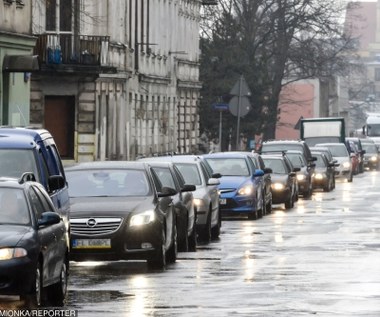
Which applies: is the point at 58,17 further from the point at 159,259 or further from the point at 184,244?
the point at 159,259

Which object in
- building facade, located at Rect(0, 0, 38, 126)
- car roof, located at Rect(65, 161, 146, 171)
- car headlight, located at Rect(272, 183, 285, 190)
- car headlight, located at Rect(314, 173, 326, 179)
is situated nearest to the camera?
car roof, located at Rect(65, 161, 146, 171)

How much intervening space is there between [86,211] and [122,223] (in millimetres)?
533

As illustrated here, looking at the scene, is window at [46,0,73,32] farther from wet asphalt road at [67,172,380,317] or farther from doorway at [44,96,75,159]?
wet asphalt road at [67,172,380,317]

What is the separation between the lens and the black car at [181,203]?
26.8 meters

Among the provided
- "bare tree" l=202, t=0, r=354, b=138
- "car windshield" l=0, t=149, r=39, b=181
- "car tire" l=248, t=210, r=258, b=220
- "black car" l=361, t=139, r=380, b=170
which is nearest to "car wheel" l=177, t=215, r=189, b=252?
"car windshield" l=0, t=149, r=39, b=181

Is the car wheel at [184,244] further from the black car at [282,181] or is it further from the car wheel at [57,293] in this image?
the black car at [282,181]

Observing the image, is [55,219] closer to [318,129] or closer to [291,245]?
[291,245]

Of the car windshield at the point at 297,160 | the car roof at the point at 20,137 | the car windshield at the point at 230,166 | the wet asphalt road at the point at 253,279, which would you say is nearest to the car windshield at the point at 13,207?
the wet asphalt road at the point at 253,279

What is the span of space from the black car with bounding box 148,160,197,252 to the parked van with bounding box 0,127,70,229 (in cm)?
531

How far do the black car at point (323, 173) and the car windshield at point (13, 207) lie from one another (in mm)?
44463

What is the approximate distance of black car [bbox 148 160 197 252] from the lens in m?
26.8

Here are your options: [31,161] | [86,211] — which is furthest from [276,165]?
[31,161]

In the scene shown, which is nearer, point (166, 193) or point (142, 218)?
point (142, 218)

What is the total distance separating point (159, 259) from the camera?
23203mm
